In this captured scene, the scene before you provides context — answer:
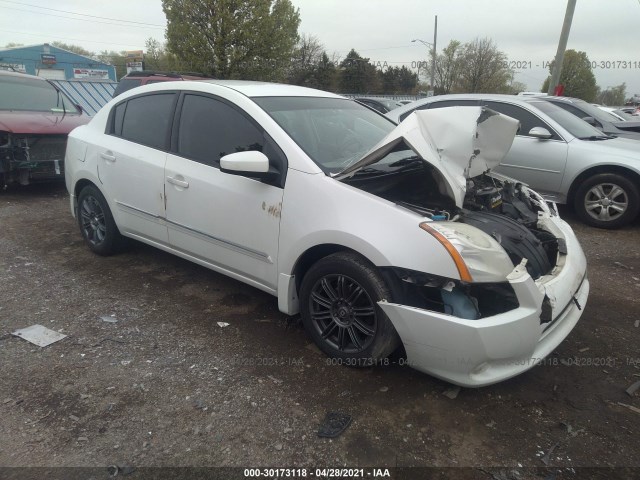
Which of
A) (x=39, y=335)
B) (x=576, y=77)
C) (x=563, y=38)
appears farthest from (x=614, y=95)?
(x=39, y=335)

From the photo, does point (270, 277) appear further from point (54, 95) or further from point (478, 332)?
point (54, 95)

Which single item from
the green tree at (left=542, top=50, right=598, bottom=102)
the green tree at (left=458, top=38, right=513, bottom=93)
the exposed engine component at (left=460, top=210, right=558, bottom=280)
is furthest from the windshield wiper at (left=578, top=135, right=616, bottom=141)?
the green tree at (left=458, top=38, right=513, bottom=93)

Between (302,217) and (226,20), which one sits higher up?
(226,20)

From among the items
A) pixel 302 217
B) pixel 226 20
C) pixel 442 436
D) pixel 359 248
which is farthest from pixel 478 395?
pixel 226 20

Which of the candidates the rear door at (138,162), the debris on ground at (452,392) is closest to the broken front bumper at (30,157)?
the rear door at (138,162)

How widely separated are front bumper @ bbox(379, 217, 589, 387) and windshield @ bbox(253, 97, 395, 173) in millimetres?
1139

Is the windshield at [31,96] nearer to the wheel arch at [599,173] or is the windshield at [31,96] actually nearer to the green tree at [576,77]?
the wheel arch at [599,173]

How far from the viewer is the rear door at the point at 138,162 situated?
3.78 metres

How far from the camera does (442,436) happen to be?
236cm

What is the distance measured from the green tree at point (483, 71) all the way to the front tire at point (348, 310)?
130 ft

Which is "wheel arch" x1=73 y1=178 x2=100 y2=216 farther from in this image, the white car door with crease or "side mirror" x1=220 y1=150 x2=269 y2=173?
"side mirror" x1=220 y1=150 x2=269 y2=173

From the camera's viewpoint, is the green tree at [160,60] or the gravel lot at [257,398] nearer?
the gravel lot at [257,398]

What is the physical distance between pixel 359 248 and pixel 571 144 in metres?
4.85

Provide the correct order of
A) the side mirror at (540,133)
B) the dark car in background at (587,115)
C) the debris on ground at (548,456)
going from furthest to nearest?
the dark car in background at (587,115), the side mirror at (540,133), the debris on ground at (548,456)
